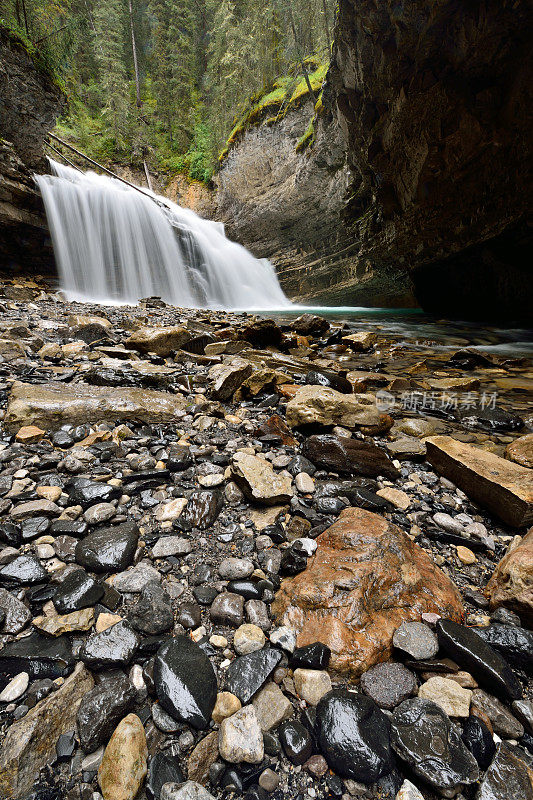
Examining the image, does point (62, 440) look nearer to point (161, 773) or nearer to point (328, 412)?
point (161, 773)

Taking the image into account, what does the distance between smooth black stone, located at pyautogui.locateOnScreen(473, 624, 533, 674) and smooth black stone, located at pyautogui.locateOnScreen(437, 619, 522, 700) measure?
0.05 meters

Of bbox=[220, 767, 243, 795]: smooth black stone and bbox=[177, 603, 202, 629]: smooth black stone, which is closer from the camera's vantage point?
bbox=[220, 767, 243, 795]: smooth black stone

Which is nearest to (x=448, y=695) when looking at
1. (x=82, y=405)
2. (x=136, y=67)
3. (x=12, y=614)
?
(x=12, y=614)

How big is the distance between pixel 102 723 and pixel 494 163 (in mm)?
11874

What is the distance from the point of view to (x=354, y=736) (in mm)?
947

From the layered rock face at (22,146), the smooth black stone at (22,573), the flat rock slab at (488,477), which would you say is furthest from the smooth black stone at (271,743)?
the layered rock face at (22,146)

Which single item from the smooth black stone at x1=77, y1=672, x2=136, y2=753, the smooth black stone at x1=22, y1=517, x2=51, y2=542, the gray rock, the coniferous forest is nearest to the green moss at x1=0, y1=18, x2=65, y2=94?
the coniferous forest

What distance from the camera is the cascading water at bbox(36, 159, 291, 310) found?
1448 centimetres

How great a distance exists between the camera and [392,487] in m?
2.31

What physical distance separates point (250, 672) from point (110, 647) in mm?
512

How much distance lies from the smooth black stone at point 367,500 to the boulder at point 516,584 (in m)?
0.64

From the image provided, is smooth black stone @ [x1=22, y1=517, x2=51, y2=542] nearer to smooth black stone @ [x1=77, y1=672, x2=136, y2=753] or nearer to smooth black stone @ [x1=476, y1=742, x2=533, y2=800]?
smooth black stone @ [x1=77, y1=672, x2=136, y2=753]

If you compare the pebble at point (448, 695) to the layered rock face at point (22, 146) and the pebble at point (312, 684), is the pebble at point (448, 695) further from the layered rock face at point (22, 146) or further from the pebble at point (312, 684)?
the layered rock face at point (22, 146)

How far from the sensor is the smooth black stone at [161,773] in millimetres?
840
